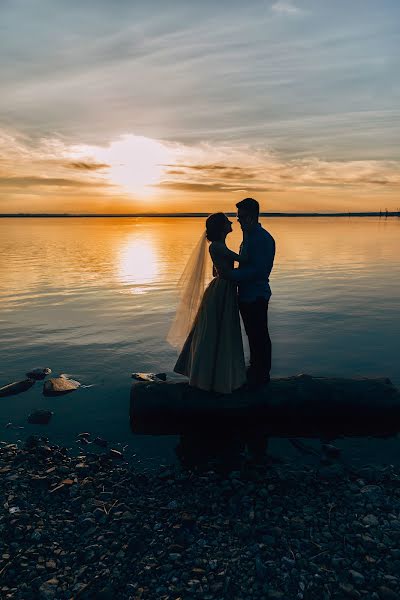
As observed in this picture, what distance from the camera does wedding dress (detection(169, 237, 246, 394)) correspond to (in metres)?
9.79

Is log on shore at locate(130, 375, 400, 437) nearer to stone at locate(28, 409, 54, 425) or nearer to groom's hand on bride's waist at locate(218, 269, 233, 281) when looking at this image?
stone at locate(28, 409, 54, 425)

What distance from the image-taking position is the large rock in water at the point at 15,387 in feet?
41.8

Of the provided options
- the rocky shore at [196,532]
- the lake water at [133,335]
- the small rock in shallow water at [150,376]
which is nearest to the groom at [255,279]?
the lake water at [133,335]

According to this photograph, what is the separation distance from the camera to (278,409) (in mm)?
10180

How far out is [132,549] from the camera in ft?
21.0

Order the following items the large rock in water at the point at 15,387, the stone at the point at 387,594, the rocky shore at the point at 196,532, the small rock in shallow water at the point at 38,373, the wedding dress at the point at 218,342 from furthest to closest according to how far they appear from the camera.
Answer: the small rock in shallow water at the point at 38,373
the large rock in water at the point at 15,387
the wedding dress at the point at 218,342
the rocky shore at the point at 196,532
the stone at the point at 387,594

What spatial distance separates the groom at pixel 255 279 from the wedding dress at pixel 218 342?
29 centimetres

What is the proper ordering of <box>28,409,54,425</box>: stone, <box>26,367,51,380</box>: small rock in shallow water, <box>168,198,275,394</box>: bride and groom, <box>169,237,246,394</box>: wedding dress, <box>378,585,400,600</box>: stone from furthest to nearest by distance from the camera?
<box>26,367,51,380</box>: small rock in shallow water
<box>28,409,54,425</box>: stone
<box>169,237,246,394</box>: wedding dress
<box>168,198,275,394</box>: bride and groom
<box>378,585,400,600</box>: stone

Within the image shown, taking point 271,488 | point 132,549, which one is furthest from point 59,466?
point 271,488

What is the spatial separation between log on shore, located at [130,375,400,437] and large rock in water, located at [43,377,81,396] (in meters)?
3.32

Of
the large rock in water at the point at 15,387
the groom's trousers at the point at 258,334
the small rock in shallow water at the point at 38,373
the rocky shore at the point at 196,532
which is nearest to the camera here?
the rocky shore at the point at 196,532

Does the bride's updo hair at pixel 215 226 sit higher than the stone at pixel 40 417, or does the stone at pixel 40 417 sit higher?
the bride's updo hair at pixel 215 226

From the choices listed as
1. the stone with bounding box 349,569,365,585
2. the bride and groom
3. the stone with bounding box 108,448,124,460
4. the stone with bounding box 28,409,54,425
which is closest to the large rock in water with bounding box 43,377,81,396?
the stone with bounding box 28,409,54,425

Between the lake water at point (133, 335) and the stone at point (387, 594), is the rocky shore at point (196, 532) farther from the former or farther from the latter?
the lake water at point (133, 335)
